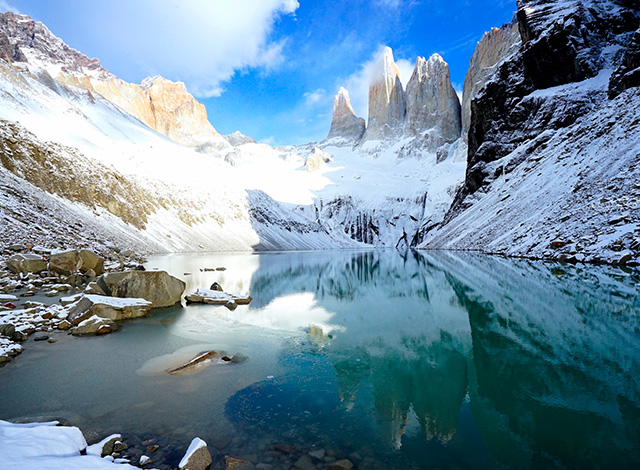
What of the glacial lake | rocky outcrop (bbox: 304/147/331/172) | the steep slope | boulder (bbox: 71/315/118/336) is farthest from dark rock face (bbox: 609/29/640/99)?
rocky outcrop (bbox: 304/147/331/172)

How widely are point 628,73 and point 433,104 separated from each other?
501 feet

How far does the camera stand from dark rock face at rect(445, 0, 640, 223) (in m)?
58.7

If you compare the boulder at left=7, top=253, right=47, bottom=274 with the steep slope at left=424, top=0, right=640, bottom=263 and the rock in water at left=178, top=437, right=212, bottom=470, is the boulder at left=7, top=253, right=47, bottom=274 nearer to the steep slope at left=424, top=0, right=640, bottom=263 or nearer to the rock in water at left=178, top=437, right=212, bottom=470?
the rock in water at left=178, top=437, right=212, bottom=470

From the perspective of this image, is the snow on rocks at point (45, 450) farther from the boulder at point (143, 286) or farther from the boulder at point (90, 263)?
the boulder at point (90, 263)

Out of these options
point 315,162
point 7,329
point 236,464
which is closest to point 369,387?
point 236,464

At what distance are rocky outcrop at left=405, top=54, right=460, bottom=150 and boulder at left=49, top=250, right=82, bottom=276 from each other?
183 metres

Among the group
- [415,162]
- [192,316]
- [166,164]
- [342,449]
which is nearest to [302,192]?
[166,164]

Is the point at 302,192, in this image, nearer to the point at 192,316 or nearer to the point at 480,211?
the point at 480,211

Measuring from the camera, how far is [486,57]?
14162 cm

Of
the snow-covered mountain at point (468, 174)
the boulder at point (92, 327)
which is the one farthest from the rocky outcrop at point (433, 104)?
the boulder at point (92, 327)

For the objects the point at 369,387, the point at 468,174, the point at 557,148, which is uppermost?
the point at 468,174

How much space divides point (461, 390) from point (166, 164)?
302 ft

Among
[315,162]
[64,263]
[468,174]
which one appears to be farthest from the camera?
[315,162]

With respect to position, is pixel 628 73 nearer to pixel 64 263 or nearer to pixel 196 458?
pixel 196 458
